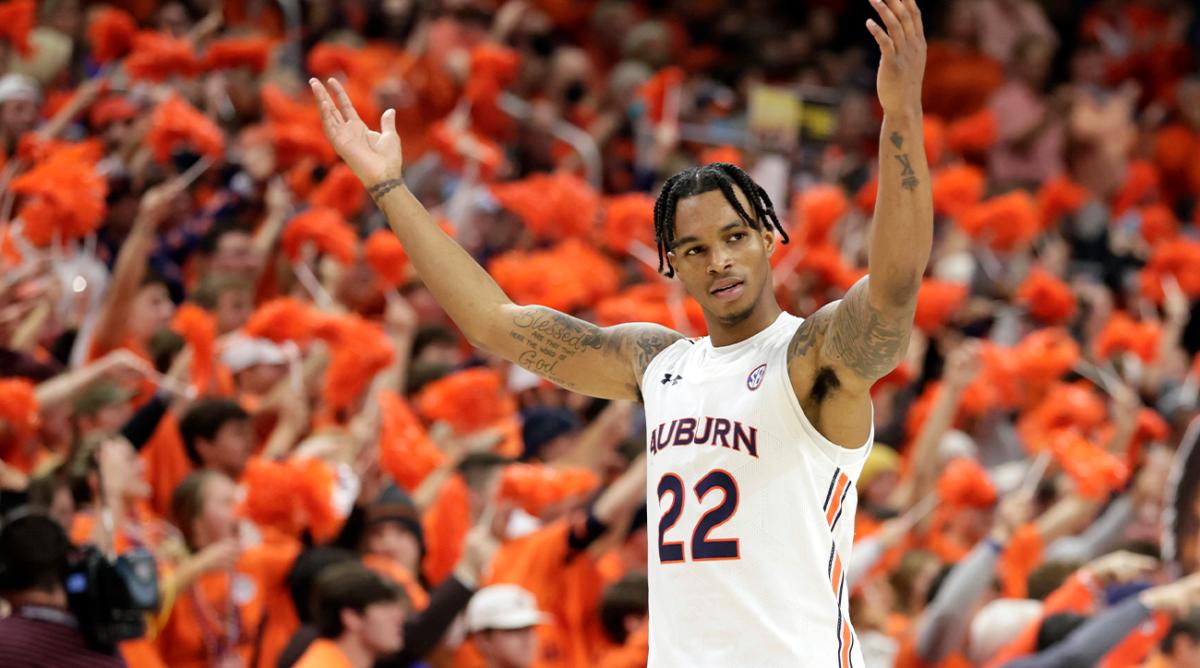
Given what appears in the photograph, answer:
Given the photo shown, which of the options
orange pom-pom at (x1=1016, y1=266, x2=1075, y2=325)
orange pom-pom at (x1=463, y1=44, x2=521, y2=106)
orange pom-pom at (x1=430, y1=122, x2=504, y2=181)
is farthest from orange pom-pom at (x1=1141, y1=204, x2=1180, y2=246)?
orange pom-pom at (x1=430, y1=122, x2=504, y2=181)

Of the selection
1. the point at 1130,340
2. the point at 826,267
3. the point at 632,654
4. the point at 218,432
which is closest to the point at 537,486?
the point at 632,654

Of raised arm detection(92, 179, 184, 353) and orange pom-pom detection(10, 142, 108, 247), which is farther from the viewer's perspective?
raised arm detection(92, 179, 184, 353)

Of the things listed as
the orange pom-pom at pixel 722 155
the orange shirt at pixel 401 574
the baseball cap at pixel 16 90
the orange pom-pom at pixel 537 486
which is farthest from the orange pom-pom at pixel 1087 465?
the baseball cap at pixel 16 90

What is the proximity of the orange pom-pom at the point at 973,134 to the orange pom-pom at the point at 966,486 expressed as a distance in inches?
192

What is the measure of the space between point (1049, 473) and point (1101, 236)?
327 centimetres

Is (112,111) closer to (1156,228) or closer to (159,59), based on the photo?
(159,59)

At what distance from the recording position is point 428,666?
5.03m

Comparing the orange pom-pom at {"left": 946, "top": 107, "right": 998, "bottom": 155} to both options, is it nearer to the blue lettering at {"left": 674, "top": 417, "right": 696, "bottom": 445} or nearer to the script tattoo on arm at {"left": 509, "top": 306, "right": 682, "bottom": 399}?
the script tattoo on arm at {"left": 509, "top": 306, "right": 682, "bottom": 399}

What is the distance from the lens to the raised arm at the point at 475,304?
3.45 meters

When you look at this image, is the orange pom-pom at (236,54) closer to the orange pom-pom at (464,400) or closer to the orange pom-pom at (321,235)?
the orange pom-pom at (321,235)

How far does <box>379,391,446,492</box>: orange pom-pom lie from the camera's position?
5.47 metres

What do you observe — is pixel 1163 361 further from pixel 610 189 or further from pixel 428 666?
pixel 428 666

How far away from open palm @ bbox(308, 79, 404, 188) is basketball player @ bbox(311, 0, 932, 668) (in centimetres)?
60

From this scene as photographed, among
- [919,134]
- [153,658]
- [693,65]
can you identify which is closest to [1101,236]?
[693,65]
